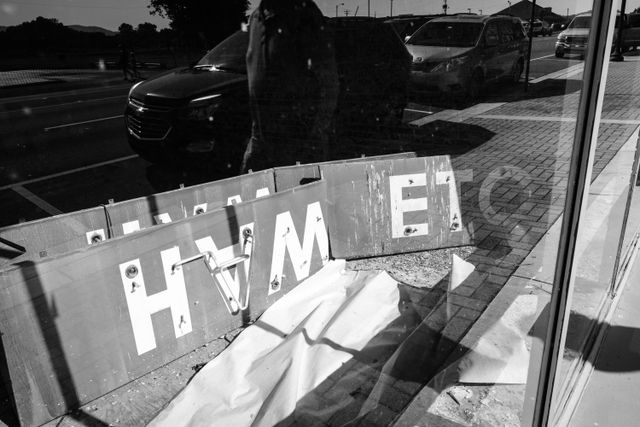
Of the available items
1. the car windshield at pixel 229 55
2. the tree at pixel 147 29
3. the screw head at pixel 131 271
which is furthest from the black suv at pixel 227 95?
the screw head at pixel 131 271

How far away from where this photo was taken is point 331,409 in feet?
9.21

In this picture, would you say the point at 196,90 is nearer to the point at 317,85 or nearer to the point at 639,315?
the point at 317,85

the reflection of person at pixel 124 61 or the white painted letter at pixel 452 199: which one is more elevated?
the reflection of person at pixel 124 61

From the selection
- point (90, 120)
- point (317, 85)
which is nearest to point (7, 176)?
point (90, 120)

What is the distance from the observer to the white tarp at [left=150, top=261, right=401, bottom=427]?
2.80 m

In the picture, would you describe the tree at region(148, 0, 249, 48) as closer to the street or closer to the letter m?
the street

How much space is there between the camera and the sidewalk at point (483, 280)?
260cm

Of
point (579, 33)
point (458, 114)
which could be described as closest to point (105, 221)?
point (579, 33)

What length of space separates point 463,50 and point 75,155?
6008mm

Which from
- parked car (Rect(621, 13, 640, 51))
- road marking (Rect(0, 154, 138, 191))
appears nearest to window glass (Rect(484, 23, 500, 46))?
parked car (Rect(621, 13, 640, 51))

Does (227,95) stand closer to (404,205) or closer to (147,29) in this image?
(147,29)

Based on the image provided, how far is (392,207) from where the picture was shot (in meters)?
4.82

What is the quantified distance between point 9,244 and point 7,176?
414cm

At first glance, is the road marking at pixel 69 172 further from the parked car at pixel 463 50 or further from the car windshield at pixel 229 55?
the parked car at pixel 463 50
